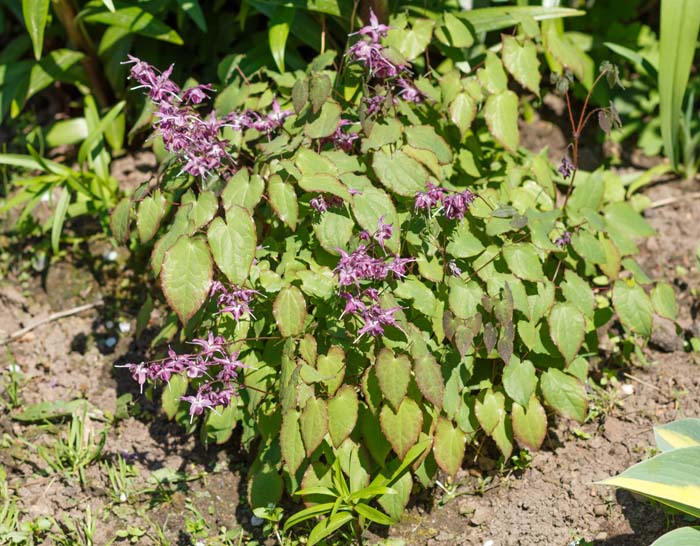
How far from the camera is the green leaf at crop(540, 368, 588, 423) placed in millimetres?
2271

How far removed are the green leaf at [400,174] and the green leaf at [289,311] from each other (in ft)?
1.22

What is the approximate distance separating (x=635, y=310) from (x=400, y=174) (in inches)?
29.6

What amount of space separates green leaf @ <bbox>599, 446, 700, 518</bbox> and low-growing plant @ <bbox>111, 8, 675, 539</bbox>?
1.27ft

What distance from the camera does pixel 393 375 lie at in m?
2.00

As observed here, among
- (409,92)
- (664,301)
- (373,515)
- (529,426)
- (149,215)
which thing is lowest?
(373,515)

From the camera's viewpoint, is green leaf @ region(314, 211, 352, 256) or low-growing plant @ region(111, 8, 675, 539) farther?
green leaf @ region(314, 211, 352, 256)

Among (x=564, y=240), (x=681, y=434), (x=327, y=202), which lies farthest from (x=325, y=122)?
(x=681, y=434)

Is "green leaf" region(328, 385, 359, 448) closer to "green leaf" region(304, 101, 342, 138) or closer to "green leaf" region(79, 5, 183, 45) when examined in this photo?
"green leaf" region(304, 101, 342, 138)

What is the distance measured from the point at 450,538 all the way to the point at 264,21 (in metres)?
2.13

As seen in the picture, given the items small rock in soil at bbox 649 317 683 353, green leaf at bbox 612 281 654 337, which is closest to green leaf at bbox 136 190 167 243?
green leaf at bbox 612 281 654 337

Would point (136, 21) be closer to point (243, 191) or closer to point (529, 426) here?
point (243, 191)

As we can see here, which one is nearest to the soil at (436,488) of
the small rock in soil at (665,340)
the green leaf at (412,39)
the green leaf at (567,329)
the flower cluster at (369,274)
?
the small rock in soil at (665,340)

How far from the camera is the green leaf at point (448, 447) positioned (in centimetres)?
221

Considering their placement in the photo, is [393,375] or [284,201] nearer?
[393,375]
